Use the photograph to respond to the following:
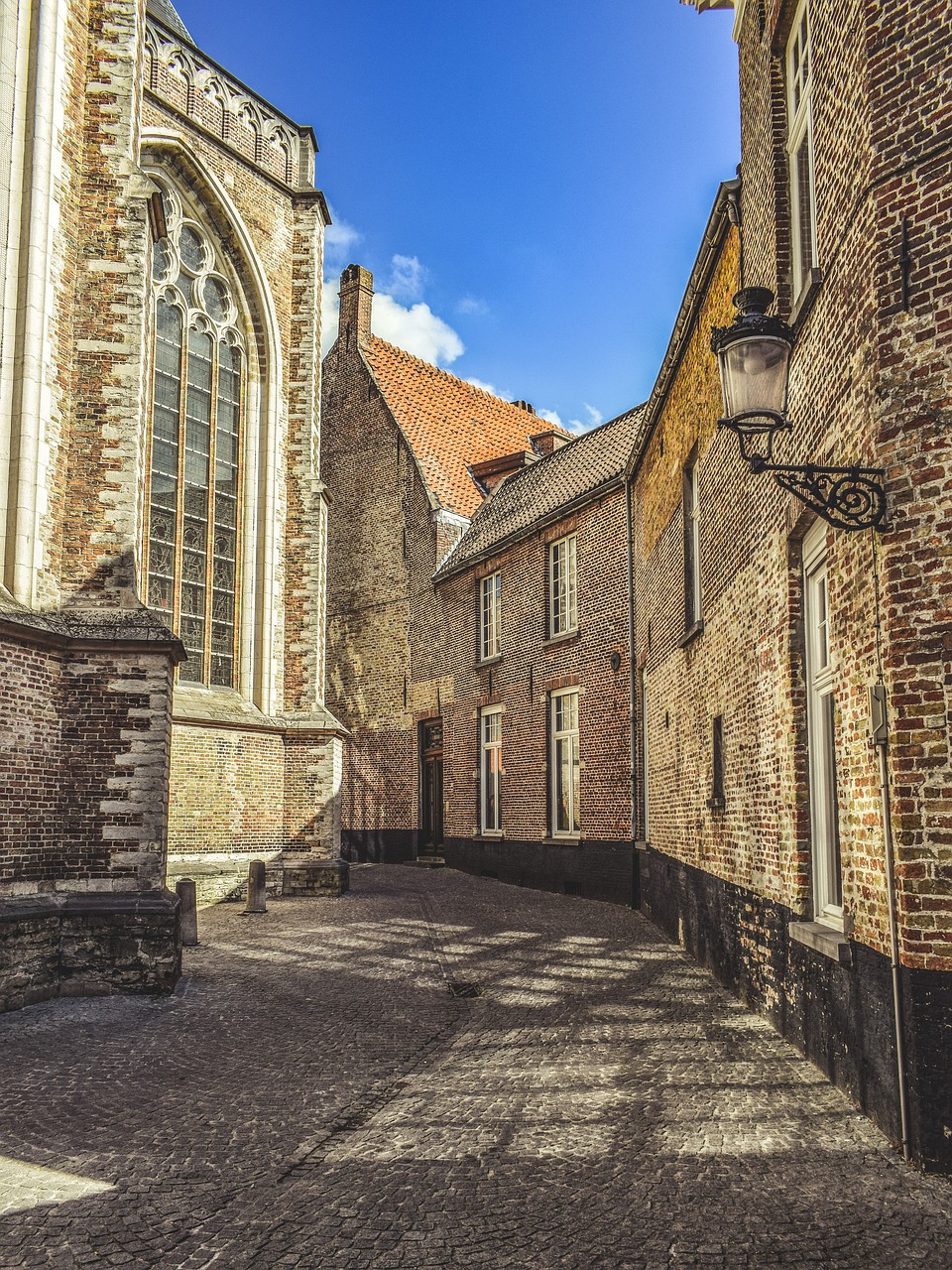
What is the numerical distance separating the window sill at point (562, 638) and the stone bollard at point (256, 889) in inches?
251

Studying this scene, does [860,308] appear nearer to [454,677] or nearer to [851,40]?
[851,40]

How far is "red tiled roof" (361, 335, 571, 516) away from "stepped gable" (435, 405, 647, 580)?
1192 mm

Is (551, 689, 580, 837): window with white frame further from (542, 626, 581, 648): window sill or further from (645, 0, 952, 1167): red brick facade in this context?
(645, 0, 952, 1167): red brick facade

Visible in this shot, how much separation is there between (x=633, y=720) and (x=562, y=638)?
2703mm

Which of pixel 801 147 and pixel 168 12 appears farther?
pixel 168 12

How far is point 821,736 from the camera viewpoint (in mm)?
5797

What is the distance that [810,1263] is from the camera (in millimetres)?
3230

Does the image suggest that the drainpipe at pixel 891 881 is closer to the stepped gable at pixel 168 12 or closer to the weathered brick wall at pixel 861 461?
the weathered brick wall at pixel 861 461

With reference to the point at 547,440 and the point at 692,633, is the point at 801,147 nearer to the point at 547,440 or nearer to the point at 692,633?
the point at 692,633

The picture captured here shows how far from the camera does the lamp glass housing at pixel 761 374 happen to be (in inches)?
203

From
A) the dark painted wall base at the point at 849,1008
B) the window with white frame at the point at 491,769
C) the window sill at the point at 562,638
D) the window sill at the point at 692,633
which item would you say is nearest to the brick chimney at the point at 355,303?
the window with white frame at the point at 491,769

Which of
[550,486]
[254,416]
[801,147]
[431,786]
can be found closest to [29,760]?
[801,147]

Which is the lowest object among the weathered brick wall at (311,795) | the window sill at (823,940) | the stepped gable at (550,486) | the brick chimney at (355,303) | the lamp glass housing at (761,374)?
the window sill at (823,940)

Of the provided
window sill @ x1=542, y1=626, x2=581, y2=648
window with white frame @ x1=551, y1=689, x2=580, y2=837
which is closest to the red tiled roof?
window sill @ x1=542, y1=626, x2=581, y2=648
